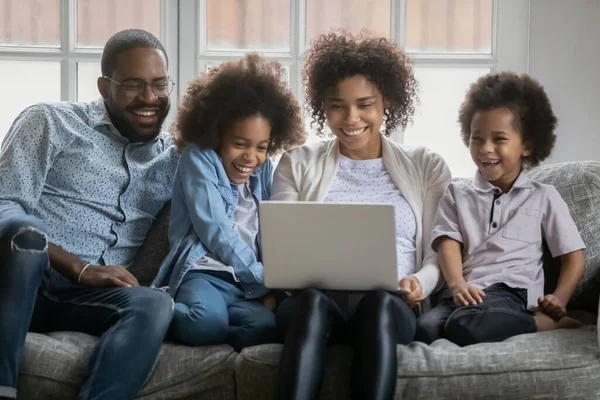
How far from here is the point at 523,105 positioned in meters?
2.42

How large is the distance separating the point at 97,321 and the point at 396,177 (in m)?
0.88

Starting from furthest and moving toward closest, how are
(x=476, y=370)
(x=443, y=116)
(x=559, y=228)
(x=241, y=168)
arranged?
(x=443, y=116), (x=241, y=168), (x=559, y=228), (x=476, y=370)

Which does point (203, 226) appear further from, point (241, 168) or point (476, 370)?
point (476, 370)

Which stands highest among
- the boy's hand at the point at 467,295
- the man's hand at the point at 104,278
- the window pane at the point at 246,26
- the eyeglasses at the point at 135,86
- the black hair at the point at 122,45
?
the window pane at the point at 246,26

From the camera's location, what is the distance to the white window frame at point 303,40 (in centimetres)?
325

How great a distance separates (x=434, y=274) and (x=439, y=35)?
129cm

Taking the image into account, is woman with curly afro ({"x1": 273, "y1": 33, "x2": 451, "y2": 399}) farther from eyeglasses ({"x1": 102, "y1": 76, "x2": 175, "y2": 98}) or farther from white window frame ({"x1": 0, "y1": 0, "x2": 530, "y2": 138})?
white window frame ({"x1": 0, "y1": 0, "x2": 530, "y2": 138})

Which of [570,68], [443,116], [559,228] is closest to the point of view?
[559,228]

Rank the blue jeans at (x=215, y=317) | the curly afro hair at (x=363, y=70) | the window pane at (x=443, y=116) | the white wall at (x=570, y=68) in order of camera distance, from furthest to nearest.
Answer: the window pane at (x=443, y=116)
the white wall at (x=570, y=68)
the curly afro hair at (x=363, y=70)
the blue jeans at (x=215, y=317)

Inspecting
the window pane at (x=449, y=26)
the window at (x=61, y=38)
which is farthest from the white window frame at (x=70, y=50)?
the window pane at (x=449, y=26)

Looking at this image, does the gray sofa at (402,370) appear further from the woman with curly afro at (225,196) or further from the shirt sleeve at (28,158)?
the shirt sleeve at (28,158)

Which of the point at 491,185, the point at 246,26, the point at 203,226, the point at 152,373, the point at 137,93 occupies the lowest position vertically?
the point at 152,373

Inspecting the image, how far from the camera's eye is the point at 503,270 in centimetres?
229

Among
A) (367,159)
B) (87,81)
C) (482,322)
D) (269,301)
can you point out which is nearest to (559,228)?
(482,322)
